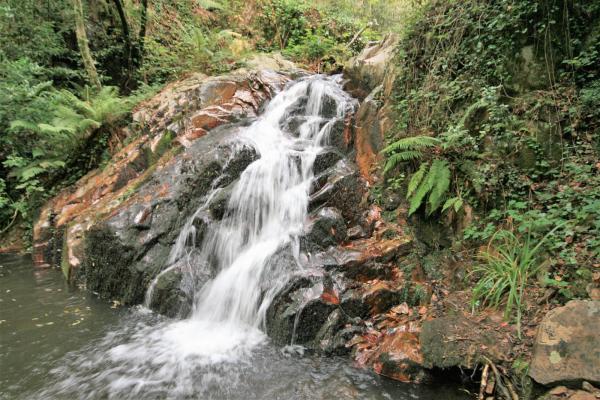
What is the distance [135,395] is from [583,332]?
4037 mm

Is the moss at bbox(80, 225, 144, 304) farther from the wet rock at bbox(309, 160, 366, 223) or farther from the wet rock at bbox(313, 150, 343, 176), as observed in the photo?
the wet rock at bbox(313, 150, 343, 176)

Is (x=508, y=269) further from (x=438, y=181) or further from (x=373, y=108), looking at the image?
(x=373, y=108)

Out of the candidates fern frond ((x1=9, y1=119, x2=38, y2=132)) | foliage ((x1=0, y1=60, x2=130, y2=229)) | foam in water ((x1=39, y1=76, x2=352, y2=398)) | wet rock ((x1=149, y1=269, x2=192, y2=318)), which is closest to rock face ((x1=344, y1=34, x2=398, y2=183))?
foam in water ((x1=39, y1=76, x2=352, y2=398))

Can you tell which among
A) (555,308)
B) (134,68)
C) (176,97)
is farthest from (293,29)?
(555,308)

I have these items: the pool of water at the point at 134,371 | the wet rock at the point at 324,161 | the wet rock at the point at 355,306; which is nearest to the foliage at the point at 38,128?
the pool of water at the point at 134,371

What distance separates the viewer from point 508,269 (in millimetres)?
3488

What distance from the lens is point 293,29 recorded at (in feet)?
43.4

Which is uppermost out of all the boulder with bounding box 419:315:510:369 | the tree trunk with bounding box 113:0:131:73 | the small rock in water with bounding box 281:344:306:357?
the tree trunk with bounding box 113:0:131:73

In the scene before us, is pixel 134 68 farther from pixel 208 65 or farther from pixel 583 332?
pixel 583 332

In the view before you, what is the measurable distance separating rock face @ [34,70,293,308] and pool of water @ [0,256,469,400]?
89cm

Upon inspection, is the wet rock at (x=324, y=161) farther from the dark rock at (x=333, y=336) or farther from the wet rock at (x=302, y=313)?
the dark rock at (x=333, y=336)

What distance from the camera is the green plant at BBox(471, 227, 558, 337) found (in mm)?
3318

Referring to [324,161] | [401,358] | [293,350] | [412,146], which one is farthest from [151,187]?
[401,358]

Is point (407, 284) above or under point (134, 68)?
under
